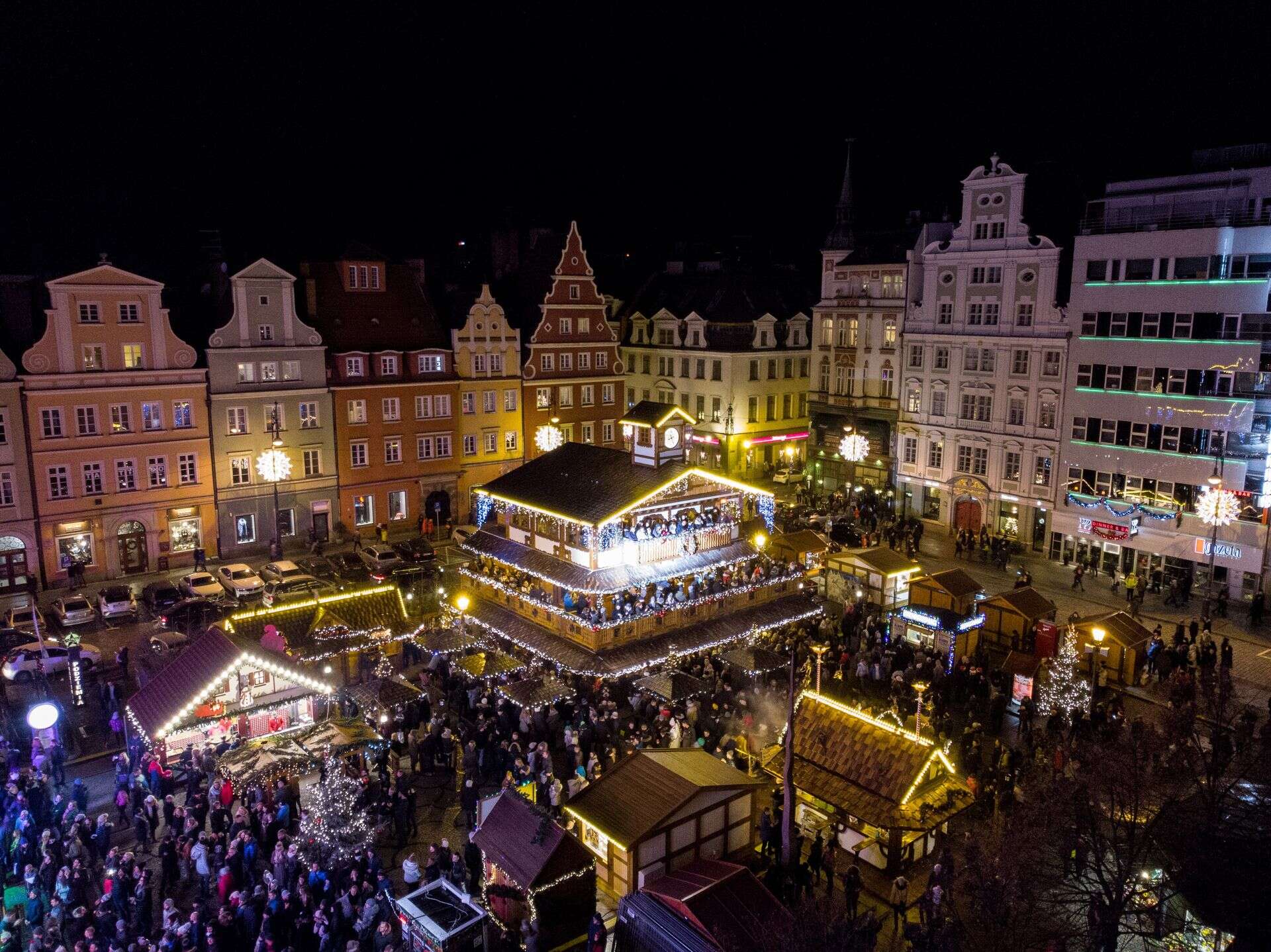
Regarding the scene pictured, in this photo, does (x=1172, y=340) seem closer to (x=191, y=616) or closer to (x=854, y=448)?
(x=854, y=448)

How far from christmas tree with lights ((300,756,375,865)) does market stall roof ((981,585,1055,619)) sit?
21594mm

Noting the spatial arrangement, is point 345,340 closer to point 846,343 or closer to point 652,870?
point 846,343

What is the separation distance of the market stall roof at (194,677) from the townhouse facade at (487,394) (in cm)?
2855

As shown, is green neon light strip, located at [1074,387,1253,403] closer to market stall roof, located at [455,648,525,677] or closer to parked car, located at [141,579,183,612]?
market stall roof, located at [455,648,525,677]

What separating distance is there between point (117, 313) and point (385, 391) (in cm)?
1295

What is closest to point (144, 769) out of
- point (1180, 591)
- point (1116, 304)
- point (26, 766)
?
point (26, 766)

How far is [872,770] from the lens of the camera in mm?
21656

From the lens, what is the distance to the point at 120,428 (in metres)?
42.0

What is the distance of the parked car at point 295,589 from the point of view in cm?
3775

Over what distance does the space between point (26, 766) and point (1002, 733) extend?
27.0m

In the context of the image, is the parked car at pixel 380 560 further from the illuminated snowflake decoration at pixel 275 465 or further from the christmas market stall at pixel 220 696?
the christmas market stall at pixel 220 696

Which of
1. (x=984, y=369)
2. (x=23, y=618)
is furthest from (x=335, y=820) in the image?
(x=984, y=369)

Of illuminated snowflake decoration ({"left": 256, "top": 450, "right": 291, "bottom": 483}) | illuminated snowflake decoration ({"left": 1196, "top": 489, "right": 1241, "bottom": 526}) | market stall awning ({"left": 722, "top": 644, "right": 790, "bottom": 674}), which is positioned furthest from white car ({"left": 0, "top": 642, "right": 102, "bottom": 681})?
illuminated snowflake decoration ({"left": 1196, "top": 489, "right": 1241, "bottom": 526})

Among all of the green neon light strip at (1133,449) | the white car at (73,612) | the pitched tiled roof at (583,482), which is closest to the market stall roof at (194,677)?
the pitched tiled roof at (583,482)
